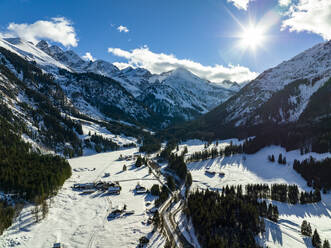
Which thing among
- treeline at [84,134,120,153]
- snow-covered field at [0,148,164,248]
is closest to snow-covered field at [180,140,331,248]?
snow-covered field at [0,148,164,248]

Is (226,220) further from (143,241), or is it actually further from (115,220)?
(115,220)

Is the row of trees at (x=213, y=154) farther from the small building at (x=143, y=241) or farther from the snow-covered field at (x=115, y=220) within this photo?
the small building at (x=143, y=241)

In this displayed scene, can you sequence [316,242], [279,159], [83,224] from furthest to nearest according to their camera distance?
[279,159] < [83,224] < [316,242]

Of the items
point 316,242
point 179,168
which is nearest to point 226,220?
point 316,242

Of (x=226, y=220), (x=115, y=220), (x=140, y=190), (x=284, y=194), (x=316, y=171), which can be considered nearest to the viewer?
A: (x=115, y=220)

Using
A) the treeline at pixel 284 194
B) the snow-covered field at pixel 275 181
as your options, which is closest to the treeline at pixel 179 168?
the snow-covered field at pixel 275 181

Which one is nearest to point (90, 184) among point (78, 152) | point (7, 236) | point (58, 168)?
point (58, 168)

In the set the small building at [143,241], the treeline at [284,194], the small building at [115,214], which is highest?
the treeline at [284,194]
